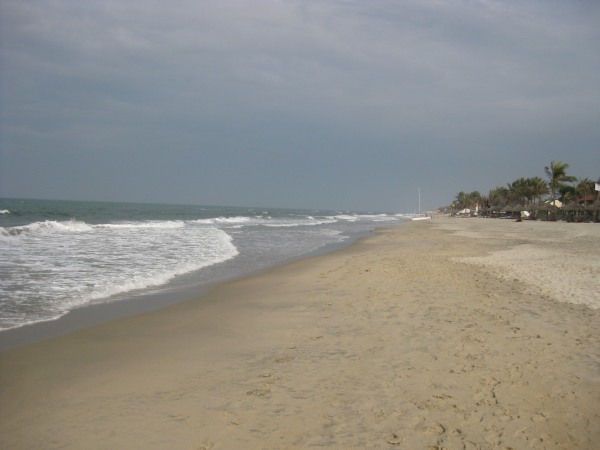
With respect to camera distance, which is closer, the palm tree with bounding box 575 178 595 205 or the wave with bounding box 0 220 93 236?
the wave with bounding box 0 220 93 236

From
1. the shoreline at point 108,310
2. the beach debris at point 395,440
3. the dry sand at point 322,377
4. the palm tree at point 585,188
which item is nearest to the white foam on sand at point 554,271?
the dry sand at point 322,377

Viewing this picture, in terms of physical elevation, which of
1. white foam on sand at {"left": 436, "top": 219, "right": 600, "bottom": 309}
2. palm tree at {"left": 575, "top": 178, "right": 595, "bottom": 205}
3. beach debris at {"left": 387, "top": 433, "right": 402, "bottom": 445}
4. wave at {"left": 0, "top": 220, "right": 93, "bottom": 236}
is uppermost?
palm tree at {"left": 575, "top": 178, "right": 595, "bottom": 205}

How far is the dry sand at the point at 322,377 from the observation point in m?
3.36

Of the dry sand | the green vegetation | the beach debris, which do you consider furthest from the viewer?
the green vegetation

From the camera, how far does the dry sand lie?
Result: 132 inches

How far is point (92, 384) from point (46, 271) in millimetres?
7628

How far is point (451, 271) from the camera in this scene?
38.1 ft

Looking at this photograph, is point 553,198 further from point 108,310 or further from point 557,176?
point 108,310

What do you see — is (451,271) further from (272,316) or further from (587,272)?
Answer: (272,316)

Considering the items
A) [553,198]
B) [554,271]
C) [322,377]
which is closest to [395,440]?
[322,377]

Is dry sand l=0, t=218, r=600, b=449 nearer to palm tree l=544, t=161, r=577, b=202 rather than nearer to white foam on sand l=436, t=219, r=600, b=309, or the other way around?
white foam on sand l=436, t=219, r=600, b=309

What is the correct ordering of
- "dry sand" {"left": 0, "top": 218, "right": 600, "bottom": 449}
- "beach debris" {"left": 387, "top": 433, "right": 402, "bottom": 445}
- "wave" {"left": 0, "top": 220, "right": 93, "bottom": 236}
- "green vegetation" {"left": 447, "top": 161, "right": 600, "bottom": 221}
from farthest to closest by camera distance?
"green vegetation" {"left": 447, "top": 161, "right": 600, "bottom": 221} → "wave" {"left": 0, "top": 220, "right": 93, "bottom": 236} → "dry sand" {"left": 0, "top": 218, "right": 600, "bottom": 449} → "beach debris" {"left": 387, "top": 433, "right": 402, "bottom": 445}

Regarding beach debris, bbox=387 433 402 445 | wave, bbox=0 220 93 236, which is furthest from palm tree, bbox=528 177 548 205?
beach debris, bbox=387 433 402 445

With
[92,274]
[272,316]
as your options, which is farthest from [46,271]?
[272,316]
